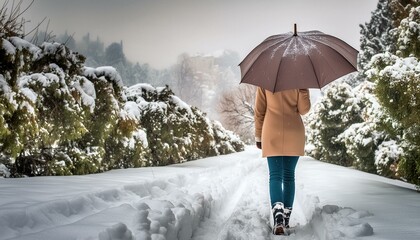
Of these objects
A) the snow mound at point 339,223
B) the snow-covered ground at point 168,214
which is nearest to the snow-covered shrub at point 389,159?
the snow-covered ground at point 168,214

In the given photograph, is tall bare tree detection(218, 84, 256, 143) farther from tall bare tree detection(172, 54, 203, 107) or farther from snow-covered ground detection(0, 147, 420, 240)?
snow-covered ground detection(0, 147, 420, 240)

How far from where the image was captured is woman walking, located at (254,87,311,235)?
370cm

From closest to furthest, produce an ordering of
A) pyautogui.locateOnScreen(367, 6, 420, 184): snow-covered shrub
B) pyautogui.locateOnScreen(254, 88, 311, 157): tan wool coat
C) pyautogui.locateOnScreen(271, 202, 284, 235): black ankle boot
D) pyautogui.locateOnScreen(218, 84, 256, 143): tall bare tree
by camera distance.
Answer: pyautogui.locateOnScreen(271, 202, 284, 235): black ankle boot → pyautogui.locateOnScreen(254, 88, 311, 157): tan wool coat → pyautogui.locateOnScreen(367, 6, 420, 184): snow-covered shrub → pyautogui.locateOnScreen(218, 84, 256, 143): tall bare tree

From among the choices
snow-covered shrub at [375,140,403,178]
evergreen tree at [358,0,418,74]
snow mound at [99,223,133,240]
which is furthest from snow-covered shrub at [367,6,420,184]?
evergreen tree at [358,0,418,74]

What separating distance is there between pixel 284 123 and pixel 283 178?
0.59m

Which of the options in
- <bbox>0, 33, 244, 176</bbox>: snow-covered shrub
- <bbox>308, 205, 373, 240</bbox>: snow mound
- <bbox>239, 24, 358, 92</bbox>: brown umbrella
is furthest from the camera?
<bbox>0, 33, 244, 176</bbox>: snow-covered shrub

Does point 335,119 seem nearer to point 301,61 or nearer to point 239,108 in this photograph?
point 301,61

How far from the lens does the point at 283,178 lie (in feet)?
12.5

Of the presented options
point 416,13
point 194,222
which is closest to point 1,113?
point 194,222

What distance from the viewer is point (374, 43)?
2980 cm

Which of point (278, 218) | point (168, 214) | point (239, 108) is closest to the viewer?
point (168, 214)

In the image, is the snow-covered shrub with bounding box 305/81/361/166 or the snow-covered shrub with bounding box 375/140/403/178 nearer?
the snow-covered shrub with bounding box 375/140/403/178

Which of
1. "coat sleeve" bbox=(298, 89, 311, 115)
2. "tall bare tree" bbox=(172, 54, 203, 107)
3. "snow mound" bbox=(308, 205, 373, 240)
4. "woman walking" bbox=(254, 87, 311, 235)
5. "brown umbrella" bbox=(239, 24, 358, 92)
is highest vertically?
"tall bare tree" bbox=(172, 54, 203, 107)

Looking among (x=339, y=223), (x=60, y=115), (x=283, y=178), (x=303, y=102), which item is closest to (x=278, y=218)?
(x=283, y=178)
